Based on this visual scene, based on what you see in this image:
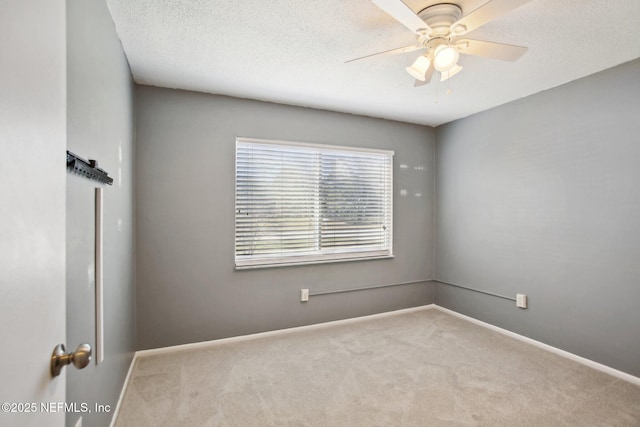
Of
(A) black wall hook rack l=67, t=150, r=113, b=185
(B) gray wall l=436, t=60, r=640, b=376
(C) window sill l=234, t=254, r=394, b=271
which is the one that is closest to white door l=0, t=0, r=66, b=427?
(A) black wall hook rack l=67, t=150, r=113, b=185

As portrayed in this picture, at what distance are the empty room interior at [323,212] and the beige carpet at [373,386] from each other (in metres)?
0.02

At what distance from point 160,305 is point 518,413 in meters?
2.81

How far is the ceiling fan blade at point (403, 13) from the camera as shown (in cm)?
139

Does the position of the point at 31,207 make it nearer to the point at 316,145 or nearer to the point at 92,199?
the point at 92,199

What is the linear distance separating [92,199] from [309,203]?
217cm

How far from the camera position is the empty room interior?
116cm

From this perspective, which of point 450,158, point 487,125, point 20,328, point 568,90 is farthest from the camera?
point 450,158

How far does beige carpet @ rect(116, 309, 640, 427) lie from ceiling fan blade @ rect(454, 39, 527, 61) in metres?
2.14

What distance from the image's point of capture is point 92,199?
1.46 m

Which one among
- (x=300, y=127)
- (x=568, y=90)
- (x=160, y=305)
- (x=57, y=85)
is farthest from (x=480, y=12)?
(x=160, y=305)

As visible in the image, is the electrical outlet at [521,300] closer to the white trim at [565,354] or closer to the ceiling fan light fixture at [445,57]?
the white trim at [565,354]

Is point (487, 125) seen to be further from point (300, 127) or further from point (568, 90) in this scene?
point (300, 127)

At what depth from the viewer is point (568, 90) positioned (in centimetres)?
272

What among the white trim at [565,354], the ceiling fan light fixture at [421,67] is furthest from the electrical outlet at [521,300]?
the ceiling fan light fixture at [421,67]
